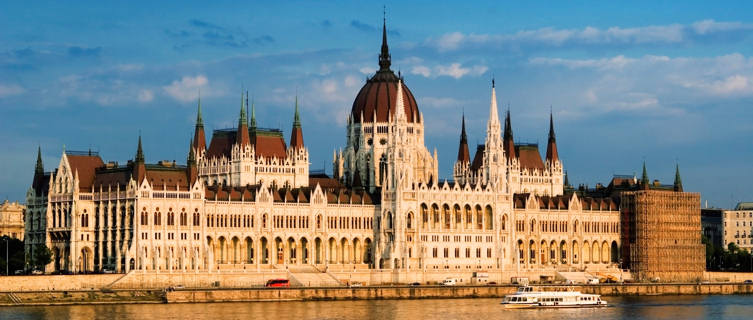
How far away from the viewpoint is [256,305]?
145 m

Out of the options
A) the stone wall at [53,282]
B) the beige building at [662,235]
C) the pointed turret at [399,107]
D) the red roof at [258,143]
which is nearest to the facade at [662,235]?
the beige building at [662,235]

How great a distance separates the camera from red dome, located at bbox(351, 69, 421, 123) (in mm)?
190125

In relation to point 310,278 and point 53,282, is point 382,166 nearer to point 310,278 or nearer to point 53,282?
point 310,278

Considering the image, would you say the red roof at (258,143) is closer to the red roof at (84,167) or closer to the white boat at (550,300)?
the red roof at (84,167)

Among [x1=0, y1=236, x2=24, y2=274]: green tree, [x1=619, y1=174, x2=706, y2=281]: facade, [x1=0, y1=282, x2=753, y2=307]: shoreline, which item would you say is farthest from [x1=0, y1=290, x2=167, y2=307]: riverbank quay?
[x1=619, y1=174, x2=706, y2=281]: facade

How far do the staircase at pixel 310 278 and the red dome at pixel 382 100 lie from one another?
27.8 metres

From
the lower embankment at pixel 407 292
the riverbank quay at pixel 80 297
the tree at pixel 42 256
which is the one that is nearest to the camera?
the riverbank quay at pixel 80 297

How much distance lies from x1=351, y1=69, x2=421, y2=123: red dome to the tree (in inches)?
1806

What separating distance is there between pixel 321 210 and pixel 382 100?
21496 mm

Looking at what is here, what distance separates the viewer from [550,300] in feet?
489

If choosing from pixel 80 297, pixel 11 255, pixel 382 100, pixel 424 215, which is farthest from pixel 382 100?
pixel 80 297

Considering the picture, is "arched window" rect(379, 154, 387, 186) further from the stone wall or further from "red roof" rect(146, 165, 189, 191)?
the stone wall

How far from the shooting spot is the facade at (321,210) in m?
160

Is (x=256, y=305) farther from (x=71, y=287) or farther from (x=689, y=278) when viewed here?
(x=689, y=278)
